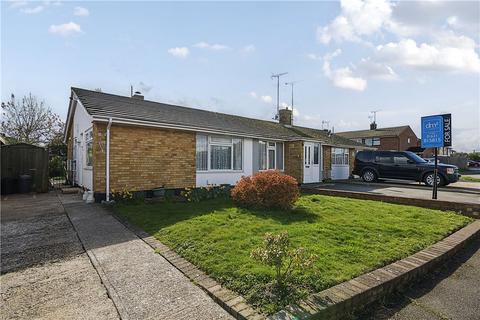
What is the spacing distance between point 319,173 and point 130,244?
14.3 meters

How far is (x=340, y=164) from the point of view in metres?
20.5

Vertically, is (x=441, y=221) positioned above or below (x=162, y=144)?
below

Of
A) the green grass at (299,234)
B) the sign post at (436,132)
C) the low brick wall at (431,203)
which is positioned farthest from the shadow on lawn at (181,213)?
the sign post at (436,132)

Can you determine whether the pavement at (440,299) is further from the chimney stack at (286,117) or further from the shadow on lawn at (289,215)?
the chimney stack at (286,117)

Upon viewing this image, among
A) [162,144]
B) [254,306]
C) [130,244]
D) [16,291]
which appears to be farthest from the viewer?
[162,144]

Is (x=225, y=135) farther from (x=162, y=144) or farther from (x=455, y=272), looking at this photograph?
(x=455, y=272)

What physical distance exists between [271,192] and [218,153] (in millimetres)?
5925

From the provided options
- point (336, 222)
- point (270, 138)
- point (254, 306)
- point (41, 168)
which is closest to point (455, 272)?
point (336, 222)

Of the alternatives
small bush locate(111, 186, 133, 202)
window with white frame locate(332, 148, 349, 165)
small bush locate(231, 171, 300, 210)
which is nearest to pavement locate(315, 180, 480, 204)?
small bush locate(231, 171, 300, 210)

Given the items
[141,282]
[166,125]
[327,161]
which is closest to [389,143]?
[327,161]

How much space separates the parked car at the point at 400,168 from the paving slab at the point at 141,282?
16.0 meters

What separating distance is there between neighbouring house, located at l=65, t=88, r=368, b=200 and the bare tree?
13.9 meters

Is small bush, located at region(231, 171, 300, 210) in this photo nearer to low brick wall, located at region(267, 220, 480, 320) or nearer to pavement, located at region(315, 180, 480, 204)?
low brick wall, located at region(267, 220, 480, 320)

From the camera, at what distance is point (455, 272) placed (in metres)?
4.22
